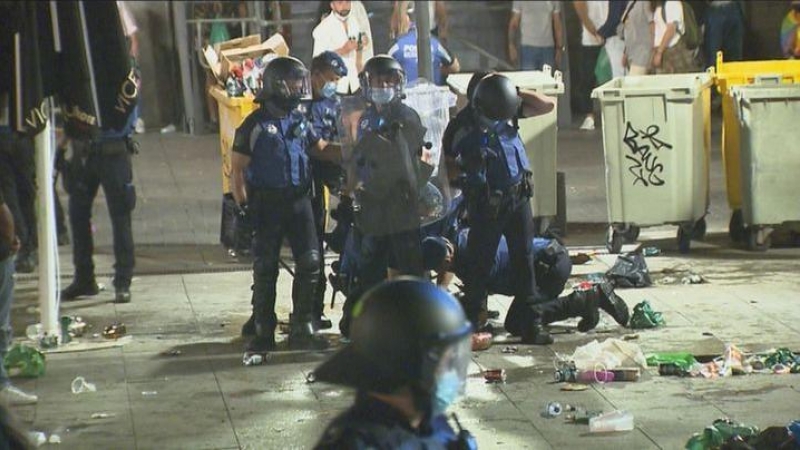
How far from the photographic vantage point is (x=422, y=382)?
152 inches

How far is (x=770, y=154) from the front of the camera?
487 inches

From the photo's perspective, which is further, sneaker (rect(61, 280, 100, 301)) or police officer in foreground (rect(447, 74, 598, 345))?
sneaker (rect(61, 280, 100, 301))

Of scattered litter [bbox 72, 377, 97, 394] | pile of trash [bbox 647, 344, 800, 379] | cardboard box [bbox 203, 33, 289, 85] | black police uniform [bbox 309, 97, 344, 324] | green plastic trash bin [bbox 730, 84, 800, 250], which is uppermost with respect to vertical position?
cardboard box [bbox 203, 33, 289, 85]

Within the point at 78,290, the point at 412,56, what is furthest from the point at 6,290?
the point at 412,56

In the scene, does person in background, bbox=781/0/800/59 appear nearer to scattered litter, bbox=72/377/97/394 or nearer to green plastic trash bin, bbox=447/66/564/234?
green plastic trash bin, bbox=447/66/564/234

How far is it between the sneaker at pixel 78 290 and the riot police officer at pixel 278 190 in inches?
83.4

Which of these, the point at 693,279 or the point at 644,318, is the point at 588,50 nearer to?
the point at 693,279

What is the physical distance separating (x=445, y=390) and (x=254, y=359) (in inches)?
223

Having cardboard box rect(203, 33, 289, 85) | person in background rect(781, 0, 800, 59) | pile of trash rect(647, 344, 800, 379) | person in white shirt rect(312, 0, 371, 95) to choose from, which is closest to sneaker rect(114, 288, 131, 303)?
cardboard box rect(203, 33, 289, 85)

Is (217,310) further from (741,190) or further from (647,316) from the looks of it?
(741,190)

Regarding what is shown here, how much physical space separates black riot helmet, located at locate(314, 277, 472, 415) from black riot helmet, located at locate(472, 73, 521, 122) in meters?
5.48

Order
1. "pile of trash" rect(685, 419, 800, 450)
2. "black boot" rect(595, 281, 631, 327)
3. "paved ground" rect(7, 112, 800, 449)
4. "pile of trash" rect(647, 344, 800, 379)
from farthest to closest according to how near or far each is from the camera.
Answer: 1. "black boot" rect(595, 281, 631, 327)
2. "pile of trash" rect(647, 344, 800, 379)
3. "paved ground" rect(7, 112, 800, 449)
4. "pile of trash" rect(685, 419, 800, 450)

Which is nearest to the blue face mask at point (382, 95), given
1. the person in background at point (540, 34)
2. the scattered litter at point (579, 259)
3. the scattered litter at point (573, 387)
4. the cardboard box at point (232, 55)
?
the scattered litter at point (573, 387)

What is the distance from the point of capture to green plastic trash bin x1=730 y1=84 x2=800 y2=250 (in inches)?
484
